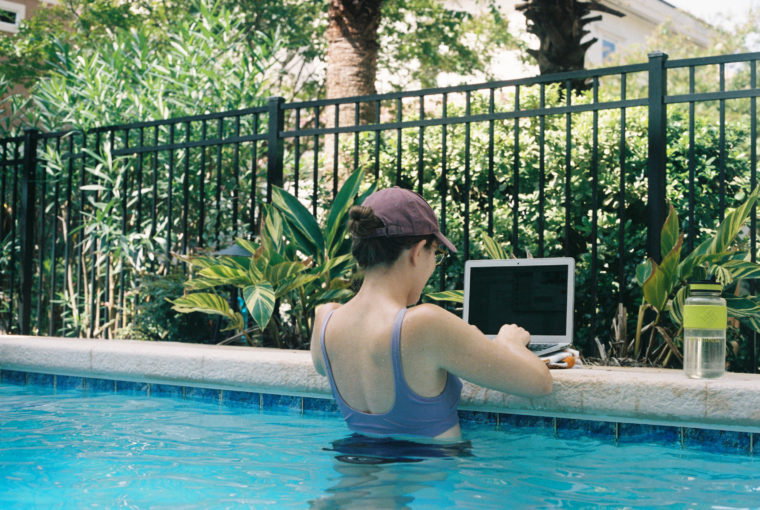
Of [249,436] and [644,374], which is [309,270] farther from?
Result: [644,374]

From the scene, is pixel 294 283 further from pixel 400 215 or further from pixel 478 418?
pixel 400 215

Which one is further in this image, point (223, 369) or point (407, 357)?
point (223, 369)

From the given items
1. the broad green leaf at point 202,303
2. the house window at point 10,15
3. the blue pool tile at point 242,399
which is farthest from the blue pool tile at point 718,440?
the house window at point 10,15

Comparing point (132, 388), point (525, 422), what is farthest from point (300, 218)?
point (525, 422)

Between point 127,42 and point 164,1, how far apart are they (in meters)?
6.45

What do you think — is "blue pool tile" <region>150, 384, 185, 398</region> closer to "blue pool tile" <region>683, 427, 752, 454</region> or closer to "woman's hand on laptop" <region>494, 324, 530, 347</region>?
"woman's hand on laptop" <region>494, 324, 530, 347</region>

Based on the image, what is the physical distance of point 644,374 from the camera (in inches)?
146

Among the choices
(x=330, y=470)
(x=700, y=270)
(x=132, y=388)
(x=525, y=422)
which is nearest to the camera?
(x=330, y=470)

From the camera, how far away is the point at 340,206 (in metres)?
5.64

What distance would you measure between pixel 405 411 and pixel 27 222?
598cm

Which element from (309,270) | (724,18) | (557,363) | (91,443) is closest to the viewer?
(91,443)

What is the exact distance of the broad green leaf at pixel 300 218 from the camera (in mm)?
5688

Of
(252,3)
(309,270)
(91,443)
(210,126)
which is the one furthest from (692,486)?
(252,3)

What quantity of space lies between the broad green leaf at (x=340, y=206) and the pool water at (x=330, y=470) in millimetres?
1815
